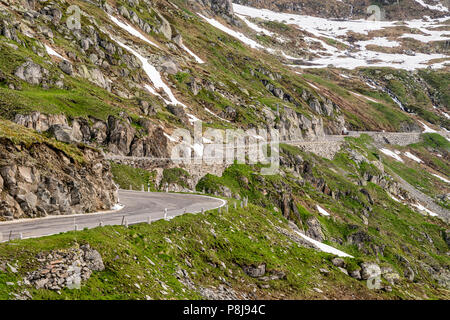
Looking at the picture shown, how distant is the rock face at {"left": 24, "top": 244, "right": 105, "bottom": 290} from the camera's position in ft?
49.0

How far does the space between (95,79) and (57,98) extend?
1875 centimetres

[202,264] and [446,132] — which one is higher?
[446,132]

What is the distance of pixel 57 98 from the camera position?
53219mm

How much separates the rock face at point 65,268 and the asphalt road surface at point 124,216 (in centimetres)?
287

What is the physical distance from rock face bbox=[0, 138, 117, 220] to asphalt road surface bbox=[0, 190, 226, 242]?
3.20 feet

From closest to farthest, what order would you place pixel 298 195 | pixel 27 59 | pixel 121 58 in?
pixel 27 59 → pixel 298 195 → pixel 121 58

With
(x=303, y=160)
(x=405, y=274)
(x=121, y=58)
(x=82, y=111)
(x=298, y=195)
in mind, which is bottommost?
(x=405, y=274)

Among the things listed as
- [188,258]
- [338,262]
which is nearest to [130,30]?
[338,262]

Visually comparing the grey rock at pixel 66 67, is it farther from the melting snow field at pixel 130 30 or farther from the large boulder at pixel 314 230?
the large boulder at pixel 314 230

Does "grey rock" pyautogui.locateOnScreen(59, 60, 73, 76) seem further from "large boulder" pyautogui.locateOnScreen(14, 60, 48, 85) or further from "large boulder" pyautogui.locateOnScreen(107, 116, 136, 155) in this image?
"large boulder" pyautogui.locateOnScreen(107, 116, 136, 155)

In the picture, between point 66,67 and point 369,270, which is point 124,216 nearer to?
point 369,270

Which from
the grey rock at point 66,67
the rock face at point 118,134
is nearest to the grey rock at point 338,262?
the rock face at point 118,134
